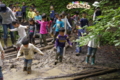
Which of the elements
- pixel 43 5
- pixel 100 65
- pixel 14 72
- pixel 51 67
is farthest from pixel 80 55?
pixel 43 5

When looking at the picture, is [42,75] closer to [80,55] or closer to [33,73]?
[33,73]

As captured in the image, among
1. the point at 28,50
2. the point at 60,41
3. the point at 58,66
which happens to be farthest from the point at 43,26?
the point at 28,50

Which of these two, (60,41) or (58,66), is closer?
(58,66)

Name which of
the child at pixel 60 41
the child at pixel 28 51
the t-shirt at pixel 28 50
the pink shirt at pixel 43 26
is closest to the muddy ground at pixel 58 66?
the child at pixel 28 51

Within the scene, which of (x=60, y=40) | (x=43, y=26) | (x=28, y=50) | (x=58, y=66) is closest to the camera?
(x=28, y=50)

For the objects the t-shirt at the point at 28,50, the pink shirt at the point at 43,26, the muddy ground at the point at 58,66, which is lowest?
the muddy ground at the point at 58,66

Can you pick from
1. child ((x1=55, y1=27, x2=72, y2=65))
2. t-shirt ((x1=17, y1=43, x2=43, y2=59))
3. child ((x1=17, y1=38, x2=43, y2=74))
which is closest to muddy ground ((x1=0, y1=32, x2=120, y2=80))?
child ((x1=17, y1=38, x2=43, y2=74))

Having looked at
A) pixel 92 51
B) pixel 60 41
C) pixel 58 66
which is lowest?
pixel 58 66

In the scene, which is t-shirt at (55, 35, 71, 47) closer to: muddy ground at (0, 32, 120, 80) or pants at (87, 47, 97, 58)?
A: muddy ground at (0, 32, 120, 80)

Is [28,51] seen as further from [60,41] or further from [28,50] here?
[60,41]

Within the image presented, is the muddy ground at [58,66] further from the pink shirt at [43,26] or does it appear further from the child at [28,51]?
the pink shirt at [43,26]

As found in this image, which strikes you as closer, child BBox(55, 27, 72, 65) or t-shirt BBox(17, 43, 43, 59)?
t-shirt BBox(17, 43, 43, 59)

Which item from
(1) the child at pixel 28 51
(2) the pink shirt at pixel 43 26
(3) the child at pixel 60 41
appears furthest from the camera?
(2) the pink shirt at pixel 43 26

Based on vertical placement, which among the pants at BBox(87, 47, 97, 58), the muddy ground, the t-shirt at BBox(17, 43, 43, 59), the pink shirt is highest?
the pink shirt
